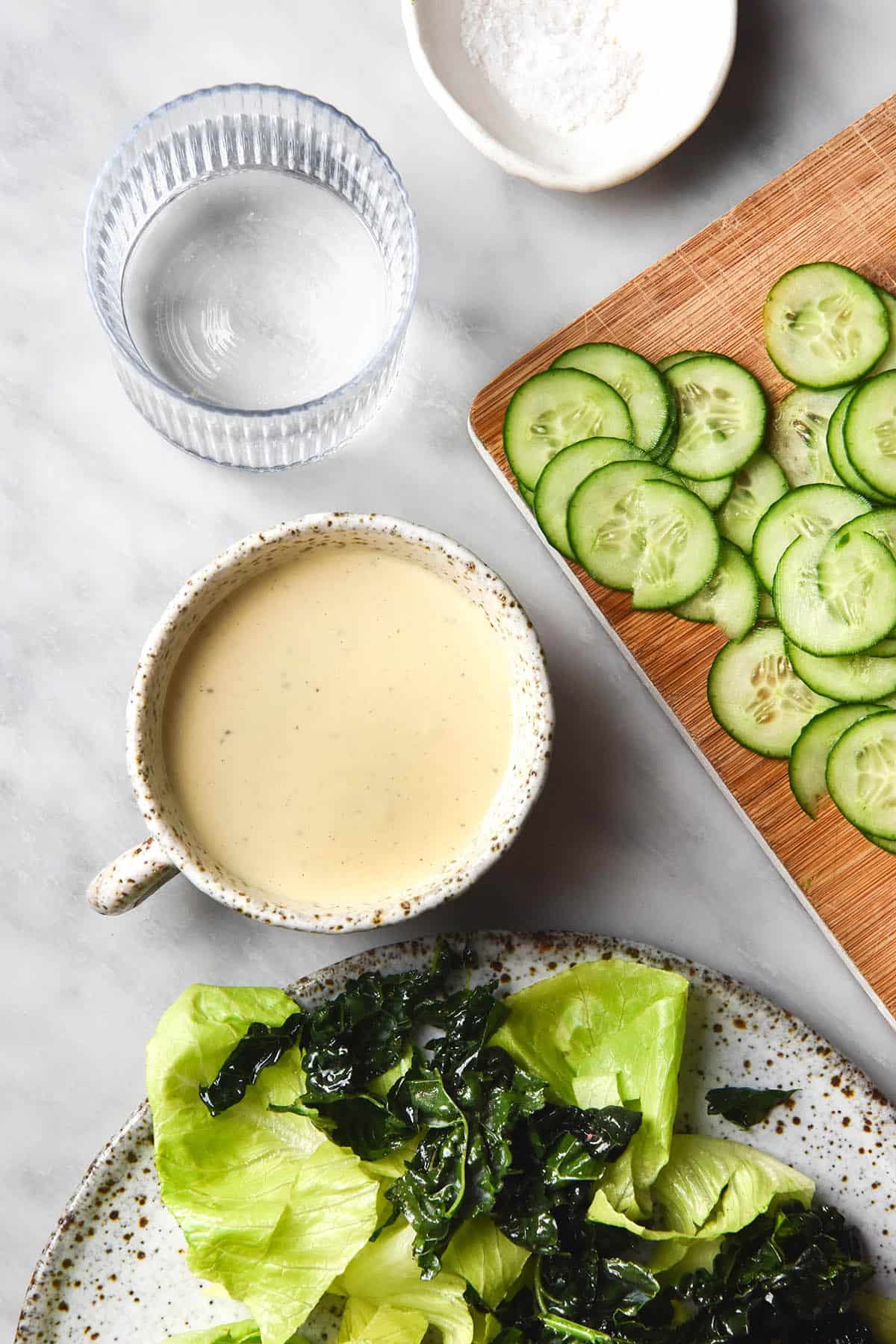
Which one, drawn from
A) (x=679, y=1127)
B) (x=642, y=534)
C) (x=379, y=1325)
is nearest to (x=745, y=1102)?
(x=679, y=1127)

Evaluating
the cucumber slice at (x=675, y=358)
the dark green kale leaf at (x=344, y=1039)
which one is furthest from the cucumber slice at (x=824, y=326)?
the dark green kale leaf at (x=344, y=1039)

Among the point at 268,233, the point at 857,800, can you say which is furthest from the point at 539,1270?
the point at 268,233

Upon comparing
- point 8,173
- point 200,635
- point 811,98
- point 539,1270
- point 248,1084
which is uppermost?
point 8,173

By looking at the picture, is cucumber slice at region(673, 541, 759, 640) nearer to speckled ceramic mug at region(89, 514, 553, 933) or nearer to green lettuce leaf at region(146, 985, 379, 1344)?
speckled ceramic mug at region(89, 514, 553, 933)

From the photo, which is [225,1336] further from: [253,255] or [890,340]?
[890,340]

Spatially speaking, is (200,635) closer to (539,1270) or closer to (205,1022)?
(205,1022)

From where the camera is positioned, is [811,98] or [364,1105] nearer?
[364,1105]
